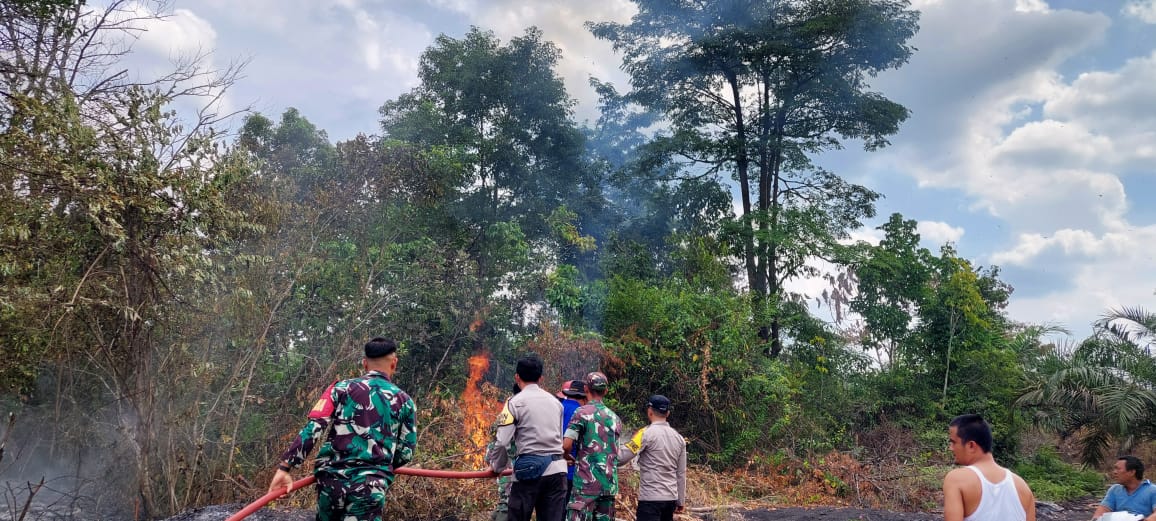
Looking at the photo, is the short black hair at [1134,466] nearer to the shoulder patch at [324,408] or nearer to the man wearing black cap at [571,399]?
the man wearing black cap at [571,399]

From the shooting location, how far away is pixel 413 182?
16.5 metres

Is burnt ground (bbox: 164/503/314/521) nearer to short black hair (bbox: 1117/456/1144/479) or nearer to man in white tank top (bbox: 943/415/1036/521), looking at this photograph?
man in white tank top (bbox: 943/415/1036/521)

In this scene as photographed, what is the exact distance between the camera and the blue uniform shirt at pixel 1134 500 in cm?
645

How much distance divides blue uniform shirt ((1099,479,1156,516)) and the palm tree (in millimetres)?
10446

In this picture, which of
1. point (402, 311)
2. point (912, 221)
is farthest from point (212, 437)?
point (912, 221)

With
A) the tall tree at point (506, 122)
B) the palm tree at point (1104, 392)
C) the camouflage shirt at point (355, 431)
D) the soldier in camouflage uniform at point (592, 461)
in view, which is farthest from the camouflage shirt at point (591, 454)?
the tall tree at point (506, 122)

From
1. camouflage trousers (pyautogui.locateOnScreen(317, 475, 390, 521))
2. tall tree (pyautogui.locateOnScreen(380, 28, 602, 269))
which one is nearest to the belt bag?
camouflage trousers (pyautogui.locateOnScreen(317, 475, 390, 521))

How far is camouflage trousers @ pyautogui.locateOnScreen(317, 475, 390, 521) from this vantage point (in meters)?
4.48

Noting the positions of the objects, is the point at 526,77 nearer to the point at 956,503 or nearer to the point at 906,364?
the point at 906,364

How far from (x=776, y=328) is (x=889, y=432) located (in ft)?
14.5

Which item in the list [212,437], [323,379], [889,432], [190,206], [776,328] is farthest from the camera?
[776,328]

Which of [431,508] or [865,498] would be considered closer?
[431,508]

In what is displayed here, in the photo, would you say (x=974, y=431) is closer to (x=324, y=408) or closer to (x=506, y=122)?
(x=324, y=408)

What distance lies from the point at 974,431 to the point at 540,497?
323cm
